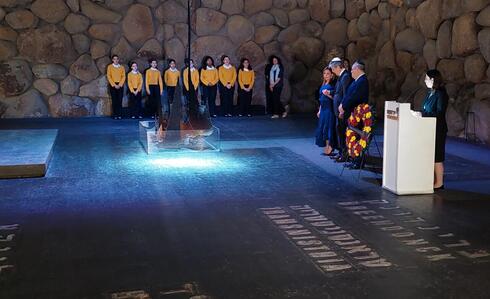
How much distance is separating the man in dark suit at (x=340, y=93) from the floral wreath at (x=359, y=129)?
0.66 m

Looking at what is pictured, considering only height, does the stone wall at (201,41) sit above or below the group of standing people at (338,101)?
above

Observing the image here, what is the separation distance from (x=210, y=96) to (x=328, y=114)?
22.3ft

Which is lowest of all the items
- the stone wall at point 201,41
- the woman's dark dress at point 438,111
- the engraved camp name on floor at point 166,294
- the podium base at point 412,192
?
the engraved camp name on floor at point 166,294

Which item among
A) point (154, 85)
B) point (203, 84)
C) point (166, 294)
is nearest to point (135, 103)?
point (154, 85)

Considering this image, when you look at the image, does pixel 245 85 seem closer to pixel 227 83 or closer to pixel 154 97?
pixel 227 83

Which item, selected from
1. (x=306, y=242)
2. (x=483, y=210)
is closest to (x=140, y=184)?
(x=306, y=242)

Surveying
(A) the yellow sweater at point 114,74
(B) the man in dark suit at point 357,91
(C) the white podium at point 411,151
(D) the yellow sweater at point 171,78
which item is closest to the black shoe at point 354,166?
(B) the man in dark suit at point 357,91

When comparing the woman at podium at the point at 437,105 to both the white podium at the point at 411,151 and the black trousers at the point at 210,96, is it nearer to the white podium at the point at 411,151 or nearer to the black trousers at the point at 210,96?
the white podium at the point at 411,151

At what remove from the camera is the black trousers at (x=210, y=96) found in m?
16.0

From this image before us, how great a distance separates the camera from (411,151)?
22.7ft

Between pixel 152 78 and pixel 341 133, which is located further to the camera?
pixel 152 78

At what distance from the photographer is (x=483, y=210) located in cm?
632

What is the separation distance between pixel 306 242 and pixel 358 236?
1.63ft

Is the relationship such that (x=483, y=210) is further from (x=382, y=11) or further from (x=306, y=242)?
(x=382, y=11)
